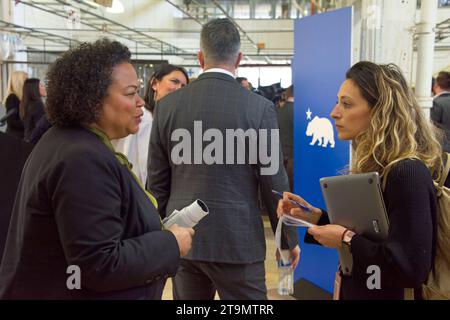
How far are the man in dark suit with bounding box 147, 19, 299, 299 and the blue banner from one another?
104cm

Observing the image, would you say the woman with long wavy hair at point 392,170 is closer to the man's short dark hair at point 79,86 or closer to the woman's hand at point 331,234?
the woman's hand at point 331,234

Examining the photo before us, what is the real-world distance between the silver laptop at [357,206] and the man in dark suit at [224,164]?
1.63ft

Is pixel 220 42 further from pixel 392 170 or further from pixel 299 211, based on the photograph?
pixel 392 170

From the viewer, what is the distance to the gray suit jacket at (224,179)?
1.87 m

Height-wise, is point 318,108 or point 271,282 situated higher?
point 318,108

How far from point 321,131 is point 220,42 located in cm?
130

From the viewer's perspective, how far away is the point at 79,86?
3.74 ft

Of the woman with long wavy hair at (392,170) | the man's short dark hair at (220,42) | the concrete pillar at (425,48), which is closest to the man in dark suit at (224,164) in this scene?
the man's short dark hair at (220,42)

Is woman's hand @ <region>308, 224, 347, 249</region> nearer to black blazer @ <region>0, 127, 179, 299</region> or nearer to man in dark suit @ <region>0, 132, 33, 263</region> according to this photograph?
black blazer @ <region>0, 127, 179, 299</region>

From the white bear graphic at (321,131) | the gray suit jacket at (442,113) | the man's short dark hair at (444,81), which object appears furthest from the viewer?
the man's short dark hair at (444,81)

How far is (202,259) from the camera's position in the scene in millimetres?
1899

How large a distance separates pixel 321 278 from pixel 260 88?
4004 mm

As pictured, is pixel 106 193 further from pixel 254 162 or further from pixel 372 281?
pixel 254 162

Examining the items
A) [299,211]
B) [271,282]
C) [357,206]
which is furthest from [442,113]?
[357,206]
